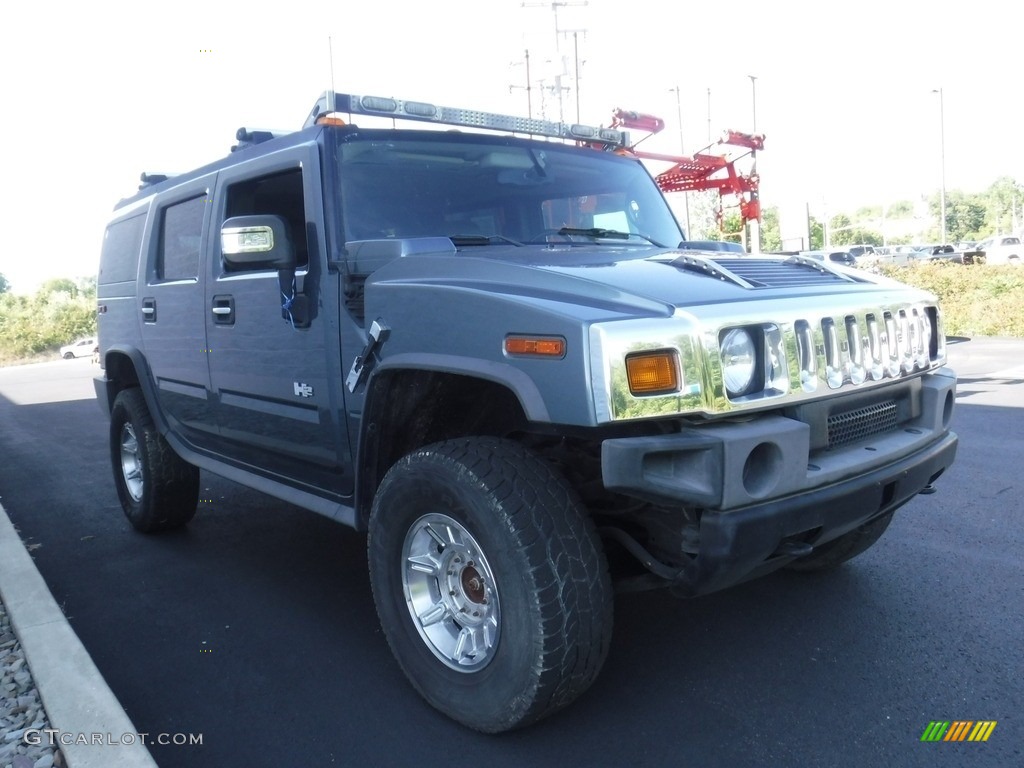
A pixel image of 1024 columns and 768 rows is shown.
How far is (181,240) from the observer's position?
468 cm

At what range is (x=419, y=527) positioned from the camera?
2.96m

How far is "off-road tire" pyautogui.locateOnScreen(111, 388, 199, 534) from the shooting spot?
5.12 m

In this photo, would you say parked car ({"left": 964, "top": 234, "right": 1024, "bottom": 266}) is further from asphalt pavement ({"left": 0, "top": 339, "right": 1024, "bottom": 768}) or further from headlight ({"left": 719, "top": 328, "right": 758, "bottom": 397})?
headlight ({"left": 719, "top": 328, "right": 758, "bottom": 397})

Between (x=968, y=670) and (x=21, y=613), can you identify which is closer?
(x=968, y=670)

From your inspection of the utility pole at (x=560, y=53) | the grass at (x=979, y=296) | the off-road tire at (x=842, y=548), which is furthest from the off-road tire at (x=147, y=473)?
the utility pole at (x=560, y=53)

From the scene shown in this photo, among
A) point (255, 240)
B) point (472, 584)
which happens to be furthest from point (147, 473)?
point (472, 584)

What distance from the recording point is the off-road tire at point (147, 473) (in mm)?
5117

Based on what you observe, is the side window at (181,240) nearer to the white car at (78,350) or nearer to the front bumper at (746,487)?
the front bumper at (746,487)

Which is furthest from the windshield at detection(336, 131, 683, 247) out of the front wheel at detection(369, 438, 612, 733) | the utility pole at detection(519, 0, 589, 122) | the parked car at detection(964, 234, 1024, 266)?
the parked car at detection(964, 234, 1024, 266)

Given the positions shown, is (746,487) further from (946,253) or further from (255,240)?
(946,253)

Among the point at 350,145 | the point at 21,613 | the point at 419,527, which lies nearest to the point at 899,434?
the point at 419,527

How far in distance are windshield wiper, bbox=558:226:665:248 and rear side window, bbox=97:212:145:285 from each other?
9.59 feet

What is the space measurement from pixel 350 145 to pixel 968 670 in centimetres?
307

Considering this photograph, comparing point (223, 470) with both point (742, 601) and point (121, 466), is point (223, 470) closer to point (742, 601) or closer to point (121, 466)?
point (121, 466)
